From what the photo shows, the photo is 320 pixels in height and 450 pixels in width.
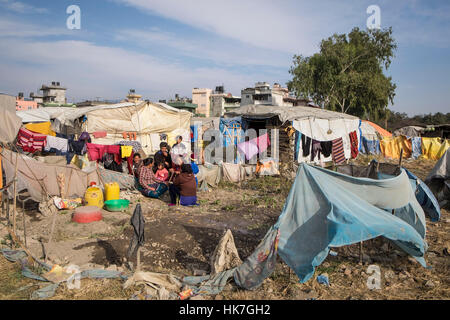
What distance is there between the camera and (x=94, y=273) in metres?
3.88

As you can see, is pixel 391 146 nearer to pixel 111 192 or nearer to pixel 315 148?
pixel 315 148

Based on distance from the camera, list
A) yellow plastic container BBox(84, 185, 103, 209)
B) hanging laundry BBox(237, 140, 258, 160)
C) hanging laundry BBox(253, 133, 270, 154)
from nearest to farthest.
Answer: yellow plastic container BBox(84, 185, 103, 209) → hanging laundry BBox(237, 140, 258, 160) → hanging laundry BBox(253, 133, 270, 154)

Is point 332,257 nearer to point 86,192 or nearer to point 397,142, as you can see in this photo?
point 86,192

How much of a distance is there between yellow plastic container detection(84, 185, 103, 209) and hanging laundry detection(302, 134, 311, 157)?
7.71m

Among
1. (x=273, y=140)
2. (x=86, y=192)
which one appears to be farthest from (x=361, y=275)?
(x=273, y=140)

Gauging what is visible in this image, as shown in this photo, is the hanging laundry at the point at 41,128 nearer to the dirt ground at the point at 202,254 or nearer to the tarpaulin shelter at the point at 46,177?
the tarpaulin shelter at the point at 46,177

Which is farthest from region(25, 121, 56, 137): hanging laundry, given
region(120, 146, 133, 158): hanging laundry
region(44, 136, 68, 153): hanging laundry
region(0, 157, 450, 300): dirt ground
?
region(0, 157, 450, 300): dirt ground

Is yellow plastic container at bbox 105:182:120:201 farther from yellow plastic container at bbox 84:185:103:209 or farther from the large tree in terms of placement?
the large tree

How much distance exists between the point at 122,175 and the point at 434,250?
22.7 ft

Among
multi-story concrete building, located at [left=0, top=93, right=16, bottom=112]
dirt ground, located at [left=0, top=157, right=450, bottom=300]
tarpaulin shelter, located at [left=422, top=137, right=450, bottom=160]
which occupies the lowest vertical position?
dirt ground, located at [left=0, top=157, right=450, bottom=300]

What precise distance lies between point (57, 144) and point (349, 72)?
66.0 ft

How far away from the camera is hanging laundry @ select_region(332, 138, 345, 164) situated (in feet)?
40.6
